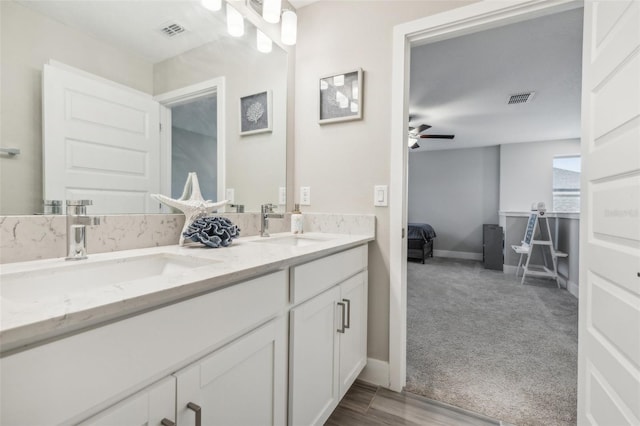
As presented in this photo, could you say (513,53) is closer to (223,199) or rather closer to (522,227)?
(223,199)

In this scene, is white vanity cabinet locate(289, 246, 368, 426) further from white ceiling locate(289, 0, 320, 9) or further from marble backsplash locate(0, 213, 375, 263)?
white ceiling locate(289, 0, 320, 9)

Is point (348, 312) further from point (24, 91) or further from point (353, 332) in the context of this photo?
point (24, 91)

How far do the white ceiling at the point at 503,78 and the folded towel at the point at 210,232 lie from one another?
225 centimetres

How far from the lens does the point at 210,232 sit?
4.02 ft

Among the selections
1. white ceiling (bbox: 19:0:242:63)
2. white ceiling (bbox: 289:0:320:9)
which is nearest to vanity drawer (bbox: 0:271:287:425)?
white ceiling (bbox: 19:0:242:63)

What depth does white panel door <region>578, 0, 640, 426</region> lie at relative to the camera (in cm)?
94

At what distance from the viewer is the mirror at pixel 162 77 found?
0.85 meters

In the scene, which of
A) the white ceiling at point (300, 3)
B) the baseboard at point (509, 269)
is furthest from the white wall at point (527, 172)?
the white ceiling at point (300, 3)

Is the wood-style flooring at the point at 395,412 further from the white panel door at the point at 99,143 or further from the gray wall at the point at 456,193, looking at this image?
the gray wall at the point at 456,193

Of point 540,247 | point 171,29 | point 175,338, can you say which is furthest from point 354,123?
point 540,247

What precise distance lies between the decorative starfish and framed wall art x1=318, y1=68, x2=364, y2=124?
2.96 ft

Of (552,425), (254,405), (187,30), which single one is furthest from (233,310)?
(552,425)

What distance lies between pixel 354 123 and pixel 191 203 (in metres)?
1.06

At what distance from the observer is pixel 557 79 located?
119 inches
